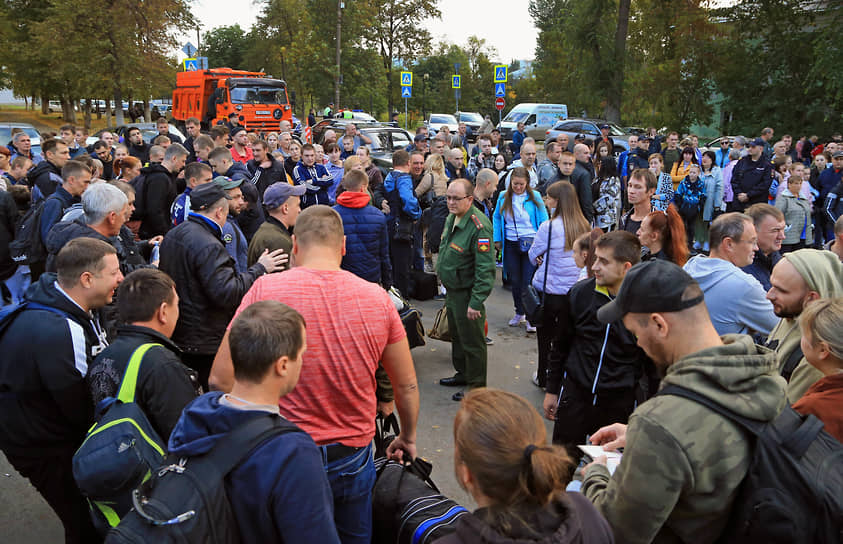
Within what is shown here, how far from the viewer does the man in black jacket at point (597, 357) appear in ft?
11.9

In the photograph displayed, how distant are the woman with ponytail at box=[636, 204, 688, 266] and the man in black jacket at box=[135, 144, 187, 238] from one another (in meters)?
5.33

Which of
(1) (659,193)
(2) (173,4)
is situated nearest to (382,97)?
(2) (173,4)

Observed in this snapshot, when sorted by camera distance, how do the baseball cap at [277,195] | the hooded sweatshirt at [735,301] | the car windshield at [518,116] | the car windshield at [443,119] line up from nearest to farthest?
the hooded sweatshirt at [735,301] < the baseball cap at [277,195] < the car windshield at [518,116] < the car windshield at [443,119]

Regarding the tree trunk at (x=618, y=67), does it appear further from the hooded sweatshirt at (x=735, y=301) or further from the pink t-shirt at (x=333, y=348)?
the pink t-shirt at (x=333, y=348)

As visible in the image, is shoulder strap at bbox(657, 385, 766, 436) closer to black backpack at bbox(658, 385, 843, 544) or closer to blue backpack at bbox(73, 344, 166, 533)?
black backpack at bbox(658, 385, 843, 544)

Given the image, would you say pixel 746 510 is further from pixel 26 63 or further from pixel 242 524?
pixel 26 63

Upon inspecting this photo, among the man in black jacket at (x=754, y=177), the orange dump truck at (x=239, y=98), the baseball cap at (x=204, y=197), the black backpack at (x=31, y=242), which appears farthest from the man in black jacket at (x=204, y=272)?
the orange dump truck at (x=239, y=98)

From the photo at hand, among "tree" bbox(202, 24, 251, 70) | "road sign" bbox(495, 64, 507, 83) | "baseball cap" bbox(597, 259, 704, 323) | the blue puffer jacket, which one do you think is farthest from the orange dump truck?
"tree" bbox(202, 24, 251, 70)

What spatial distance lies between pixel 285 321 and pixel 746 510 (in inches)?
62.9

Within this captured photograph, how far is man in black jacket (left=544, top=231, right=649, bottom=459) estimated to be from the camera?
363cm

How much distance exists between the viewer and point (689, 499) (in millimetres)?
1913

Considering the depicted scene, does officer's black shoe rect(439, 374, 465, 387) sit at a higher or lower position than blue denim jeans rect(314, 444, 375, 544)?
lower

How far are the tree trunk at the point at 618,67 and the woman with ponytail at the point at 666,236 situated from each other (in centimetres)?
2716

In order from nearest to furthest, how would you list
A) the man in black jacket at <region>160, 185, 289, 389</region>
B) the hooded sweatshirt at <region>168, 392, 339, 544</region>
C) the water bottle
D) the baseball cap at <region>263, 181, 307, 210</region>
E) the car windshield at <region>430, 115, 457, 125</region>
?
the hooded sweatshirt at <region>168, 392, 339, 544</region>, the man in black jacket at <region>160, 185, 289, 389</region>, the baseball cap at <region>263, 181, 307, 210</region>, the water bottle, the car windshield at <region>430, 115, 457, 125</region>
